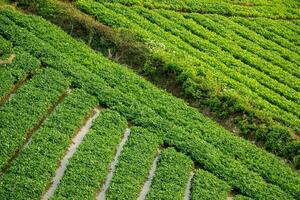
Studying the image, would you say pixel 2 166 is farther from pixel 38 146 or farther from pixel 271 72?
pixel 271 72

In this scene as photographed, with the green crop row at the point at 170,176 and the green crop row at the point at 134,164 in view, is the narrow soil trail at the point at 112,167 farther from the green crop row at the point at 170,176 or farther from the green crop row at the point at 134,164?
the green crop row at the point at 170,176

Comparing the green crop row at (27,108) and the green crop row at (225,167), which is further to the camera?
the green crop row at (225,167)

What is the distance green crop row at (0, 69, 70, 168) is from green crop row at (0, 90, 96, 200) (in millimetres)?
466

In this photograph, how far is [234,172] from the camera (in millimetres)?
23250

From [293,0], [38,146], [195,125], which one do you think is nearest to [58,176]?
[38,146]

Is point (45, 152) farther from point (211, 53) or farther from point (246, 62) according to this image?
point (246, 62)

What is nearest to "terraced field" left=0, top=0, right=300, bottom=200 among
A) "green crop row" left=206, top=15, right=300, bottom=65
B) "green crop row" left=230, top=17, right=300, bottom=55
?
"green crop row" left=206, top=15, right=300, bottom=65

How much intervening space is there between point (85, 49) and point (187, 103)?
6750mm

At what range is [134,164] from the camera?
2202cm

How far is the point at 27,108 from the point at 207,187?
9.32 m

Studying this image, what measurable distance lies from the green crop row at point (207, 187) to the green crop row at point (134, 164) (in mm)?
2310

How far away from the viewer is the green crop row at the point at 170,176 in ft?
69.4

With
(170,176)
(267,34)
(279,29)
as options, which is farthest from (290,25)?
(170,176)

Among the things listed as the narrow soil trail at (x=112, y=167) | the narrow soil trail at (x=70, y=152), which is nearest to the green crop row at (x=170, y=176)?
the narrow soil trail at (x=112, y=167)
